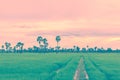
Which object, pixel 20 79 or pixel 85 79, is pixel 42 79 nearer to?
pixel 20 79

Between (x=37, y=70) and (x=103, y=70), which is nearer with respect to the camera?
(x=103, y=70)

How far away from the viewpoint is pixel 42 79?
4056 cm

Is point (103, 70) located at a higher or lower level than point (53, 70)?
lower

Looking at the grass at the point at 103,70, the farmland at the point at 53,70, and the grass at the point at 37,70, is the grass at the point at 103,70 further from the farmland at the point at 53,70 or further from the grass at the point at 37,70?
the grass at the point at 37,70

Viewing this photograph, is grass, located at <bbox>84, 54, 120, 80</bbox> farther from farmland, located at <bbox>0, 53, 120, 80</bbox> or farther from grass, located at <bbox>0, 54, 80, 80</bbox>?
grass, located at <bbox>0, 54, 80, 80</bbox>

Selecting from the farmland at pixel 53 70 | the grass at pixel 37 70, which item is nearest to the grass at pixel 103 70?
the farmland at pixel 53 70

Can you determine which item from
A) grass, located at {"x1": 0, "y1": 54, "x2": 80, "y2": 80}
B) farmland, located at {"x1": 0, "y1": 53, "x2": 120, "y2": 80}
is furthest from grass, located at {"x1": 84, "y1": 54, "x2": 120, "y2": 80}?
grass, located at {"x1": 0, "y1": 54, "x2": 80, "y2": 80}

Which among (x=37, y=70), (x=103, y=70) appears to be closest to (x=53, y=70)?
(x=37, y=70)

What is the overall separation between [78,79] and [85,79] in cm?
95

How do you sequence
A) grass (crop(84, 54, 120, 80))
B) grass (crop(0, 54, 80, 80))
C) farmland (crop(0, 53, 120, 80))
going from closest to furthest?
grass (crop(0, 54, 80, 80)) < farmland (crop(0, 53, 120, 80)) < grass (crop(84, 54, 120, 80))

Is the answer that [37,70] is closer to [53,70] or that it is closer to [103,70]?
[53,70]

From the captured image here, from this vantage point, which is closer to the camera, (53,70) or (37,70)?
Answer: (53,70)

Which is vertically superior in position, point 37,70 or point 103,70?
point 37,70

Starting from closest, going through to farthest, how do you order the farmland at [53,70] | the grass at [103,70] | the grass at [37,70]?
the grass at [37,70], the farmland at [53,70], the grass at [103,70]
